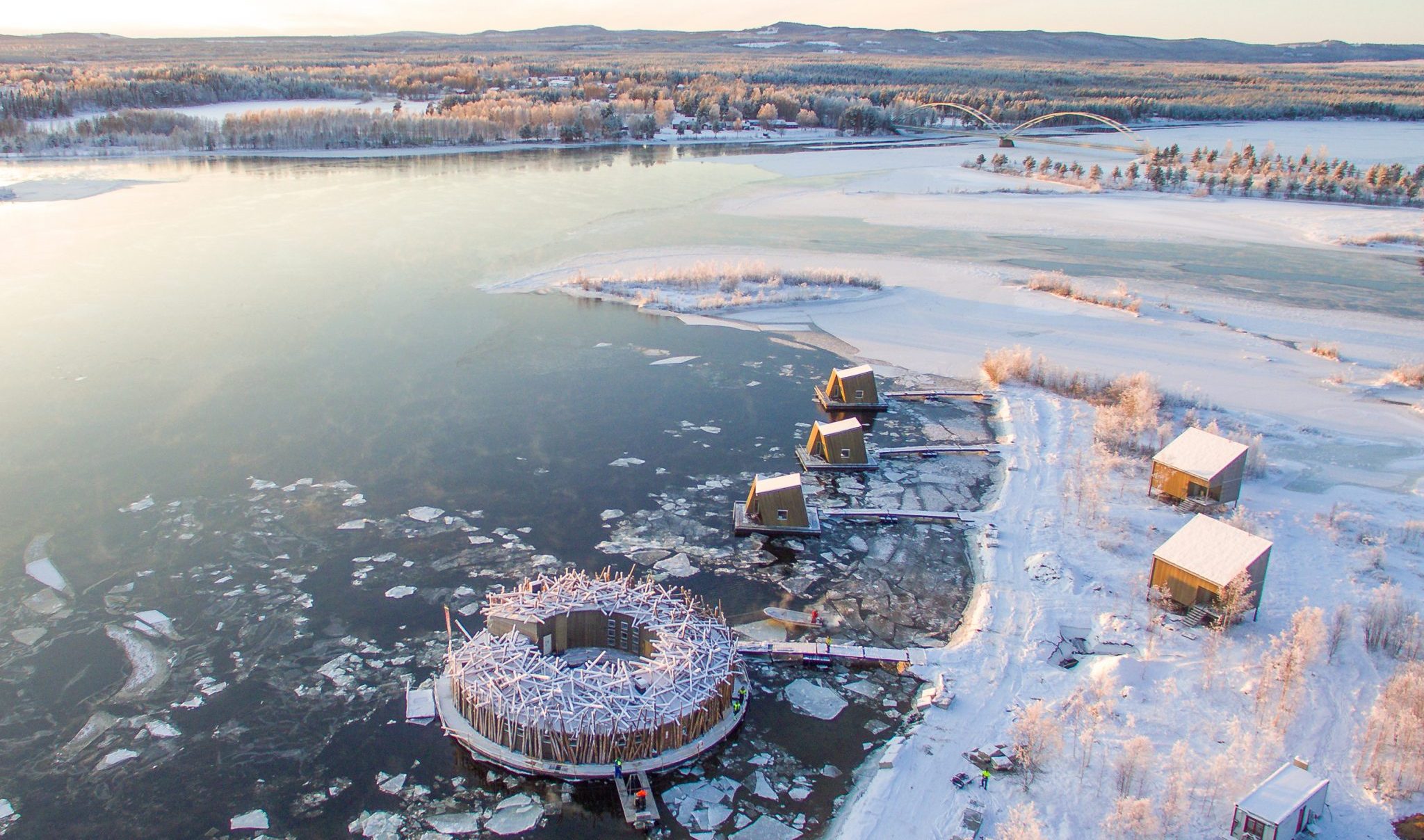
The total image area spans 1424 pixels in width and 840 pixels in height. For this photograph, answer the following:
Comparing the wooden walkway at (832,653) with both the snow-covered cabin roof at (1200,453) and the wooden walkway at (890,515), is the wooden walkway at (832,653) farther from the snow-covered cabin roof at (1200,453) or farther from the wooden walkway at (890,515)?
the snow-covered cabin roof at (1200,453)

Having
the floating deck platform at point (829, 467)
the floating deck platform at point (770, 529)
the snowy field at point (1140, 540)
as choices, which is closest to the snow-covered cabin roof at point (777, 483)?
the floating deck platform at point (770, 529)

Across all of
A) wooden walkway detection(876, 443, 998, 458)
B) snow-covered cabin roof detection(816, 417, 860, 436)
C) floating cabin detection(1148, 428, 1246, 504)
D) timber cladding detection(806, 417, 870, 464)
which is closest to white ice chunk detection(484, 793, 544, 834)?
timber cladding detection(806, 417, 870, 464)

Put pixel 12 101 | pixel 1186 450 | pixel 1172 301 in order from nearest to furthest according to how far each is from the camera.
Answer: pixel 1186 450, pixel 1172 301, pixel 12 101

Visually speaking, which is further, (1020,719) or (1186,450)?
(1186,450)

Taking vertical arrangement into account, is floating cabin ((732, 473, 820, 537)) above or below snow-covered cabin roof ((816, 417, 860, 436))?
below

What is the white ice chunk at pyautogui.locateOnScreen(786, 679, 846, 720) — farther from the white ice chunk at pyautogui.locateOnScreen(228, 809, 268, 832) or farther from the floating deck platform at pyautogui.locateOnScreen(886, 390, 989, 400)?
the floating deck platform at pyautogui.locateOnScreen(886, 390, 989, 400)

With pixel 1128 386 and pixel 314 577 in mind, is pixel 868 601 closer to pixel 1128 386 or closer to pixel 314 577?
pixel 314 577

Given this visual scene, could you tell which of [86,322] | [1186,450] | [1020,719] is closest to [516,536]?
[1020,719]
